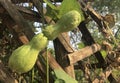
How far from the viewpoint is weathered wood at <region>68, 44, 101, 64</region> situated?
1.18 m

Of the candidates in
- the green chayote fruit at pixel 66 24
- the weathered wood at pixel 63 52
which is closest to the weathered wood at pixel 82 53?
the weathered wood at pixel 63 52

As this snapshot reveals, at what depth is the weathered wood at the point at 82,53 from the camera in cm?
118

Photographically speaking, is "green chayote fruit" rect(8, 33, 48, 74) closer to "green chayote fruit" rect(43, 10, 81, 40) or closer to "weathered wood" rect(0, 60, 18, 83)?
"green chayote fruit" rect(43, 10, 81, 40)

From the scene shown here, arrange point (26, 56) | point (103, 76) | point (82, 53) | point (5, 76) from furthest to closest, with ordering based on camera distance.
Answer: point (103, 76)
point (82, 53)
point (5, 76)
point (26, 56)

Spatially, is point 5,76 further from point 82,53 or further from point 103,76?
point 103,76

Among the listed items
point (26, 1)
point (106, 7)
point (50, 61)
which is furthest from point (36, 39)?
point (106, 7)

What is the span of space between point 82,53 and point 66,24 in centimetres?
28

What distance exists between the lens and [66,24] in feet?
3.26

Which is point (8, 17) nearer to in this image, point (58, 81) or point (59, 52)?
point (59, 52)

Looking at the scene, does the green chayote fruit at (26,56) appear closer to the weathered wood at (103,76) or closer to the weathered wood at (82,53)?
the weathered wood at (82,53)

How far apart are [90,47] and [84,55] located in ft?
0.26

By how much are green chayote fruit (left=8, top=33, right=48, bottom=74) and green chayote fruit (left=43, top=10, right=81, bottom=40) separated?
0.03 metres

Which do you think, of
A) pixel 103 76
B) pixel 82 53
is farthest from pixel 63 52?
pixel 103 76

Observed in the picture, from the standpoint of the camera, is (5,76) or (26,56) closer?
(26,56)
